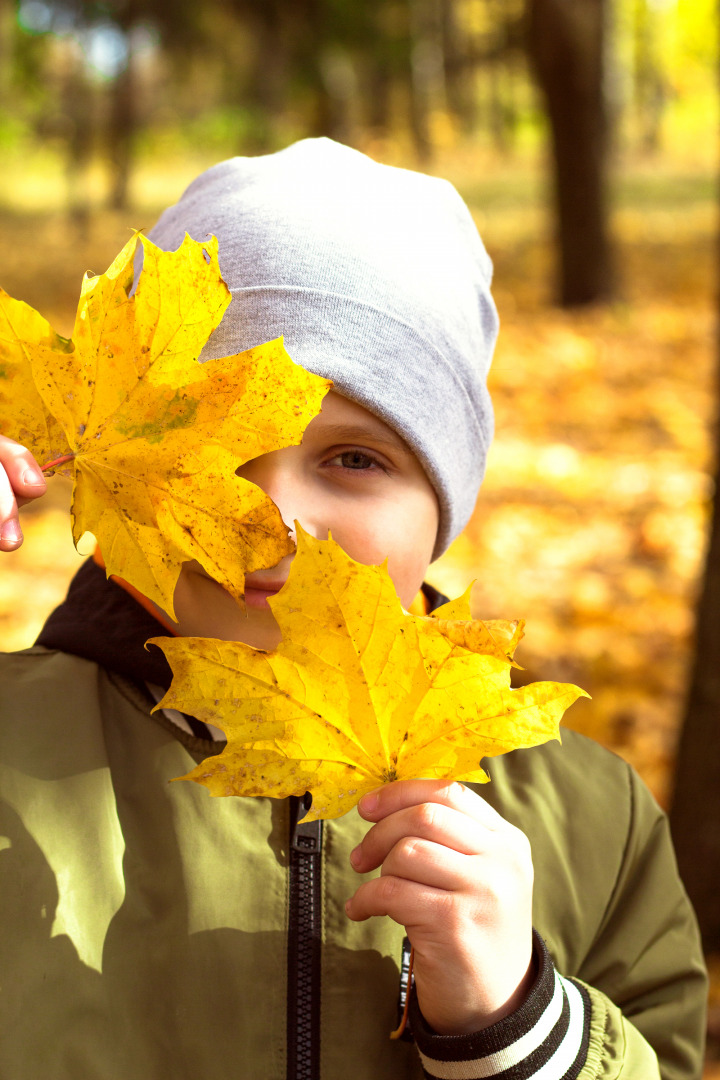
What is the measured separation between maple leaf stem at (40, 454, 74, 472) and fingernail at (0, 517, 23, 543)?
2.5 inches

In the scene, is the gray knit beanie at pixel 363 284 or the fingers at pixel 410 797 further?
the gray knit beanie at pixel 363 284

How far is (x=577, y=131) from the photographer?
8508 mm

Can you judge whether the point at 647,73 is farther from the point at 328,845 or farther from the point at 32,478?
the point at 32,478

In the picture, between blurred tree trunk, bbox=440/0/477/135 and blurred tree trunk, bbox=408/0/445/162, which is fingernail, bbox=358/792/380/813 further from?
blurred tree trunk, bbox=440/0/477/135

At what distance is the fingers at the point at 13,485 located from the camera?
893 millimetres

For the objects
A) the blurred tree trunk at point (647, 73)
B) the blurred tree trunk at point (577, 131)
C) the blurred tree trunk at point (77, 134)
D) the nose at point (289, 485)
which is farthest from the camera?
the blurred tree trunk at point (647, 73)

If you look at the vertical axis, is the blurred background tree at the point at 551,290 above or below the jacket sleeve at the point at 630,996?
below

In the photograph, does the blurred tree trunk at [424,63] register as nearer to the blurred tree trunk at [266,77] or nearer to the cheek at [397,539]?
the blurred tree trunk at [266,77]

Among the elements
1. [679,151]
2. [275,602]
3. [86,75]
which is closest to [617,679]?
[275,602]

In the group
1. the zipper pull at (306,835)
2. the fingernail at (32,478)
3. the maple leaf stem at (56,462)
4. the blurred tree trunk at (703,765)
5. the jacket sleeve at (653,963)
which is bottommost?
the blurred tree trunk at (703,765)

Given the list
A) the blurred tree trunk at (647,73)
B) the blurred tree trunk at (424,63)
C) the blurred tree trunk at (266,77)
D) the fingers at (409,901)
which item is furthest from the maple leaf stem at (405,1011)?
the blurred tree trunk at (647,73)

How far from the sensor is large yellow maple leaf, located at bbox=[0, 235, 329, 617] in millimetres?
914

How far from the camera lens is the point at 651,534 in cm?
469

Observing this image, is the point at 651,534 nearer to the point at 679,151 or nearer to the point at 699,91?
the point at 679,151
